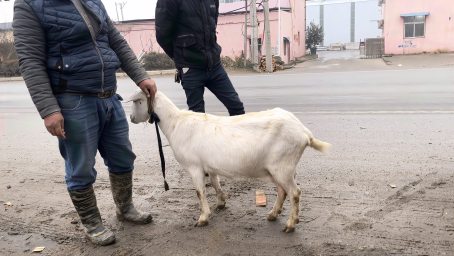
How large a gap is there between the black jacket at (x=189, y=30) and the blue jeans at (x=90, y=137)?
1199 millimetres

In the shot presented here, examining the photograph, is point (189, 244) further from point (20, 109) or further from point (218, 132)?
point (20, 109)

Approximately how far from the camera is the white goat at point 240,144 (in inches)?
133

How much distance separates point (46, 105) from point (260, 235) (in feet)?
5.95

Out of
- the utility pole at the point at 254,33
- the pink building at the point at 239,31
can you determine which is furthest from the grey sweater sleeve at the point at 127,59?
the pink building at the point at 239,31

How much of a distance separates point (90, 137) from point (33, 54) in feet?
2.28

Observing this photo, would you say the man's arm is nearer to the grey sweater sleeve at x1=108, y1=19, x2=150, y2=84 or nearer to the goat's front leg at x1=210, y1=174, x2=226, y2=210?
the grey sweater sleeve at x1=108, y1=19, x2=150, y2=84

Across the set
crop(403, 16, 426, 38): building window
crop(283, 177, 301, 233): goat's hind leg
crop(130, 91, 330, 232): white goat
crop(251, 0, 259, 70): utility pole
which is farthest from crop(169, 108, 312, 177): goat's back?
crop(403, 16, 426, 38): building window

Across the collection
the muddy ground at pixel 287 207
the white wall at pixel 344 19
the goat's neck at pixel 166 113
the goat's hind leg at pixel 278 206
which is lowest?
the muddy ground at pixel 287 207

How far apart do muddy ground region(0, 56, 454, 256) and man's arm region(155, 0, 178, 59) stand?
1.53m

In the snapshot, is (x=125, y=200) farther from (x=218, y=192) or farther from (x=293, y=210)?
(x=293, y=210)

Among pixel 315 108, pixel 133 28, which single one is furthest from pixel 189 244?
pixel 133 28

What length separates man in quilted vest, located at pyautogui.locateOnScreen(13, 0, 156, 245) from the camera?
3.05m

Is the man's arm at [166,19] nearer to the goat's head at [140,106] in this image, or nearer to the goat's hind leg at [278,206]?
the goat's head at [140,106]

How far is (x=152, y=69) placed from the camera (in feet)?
88.3
